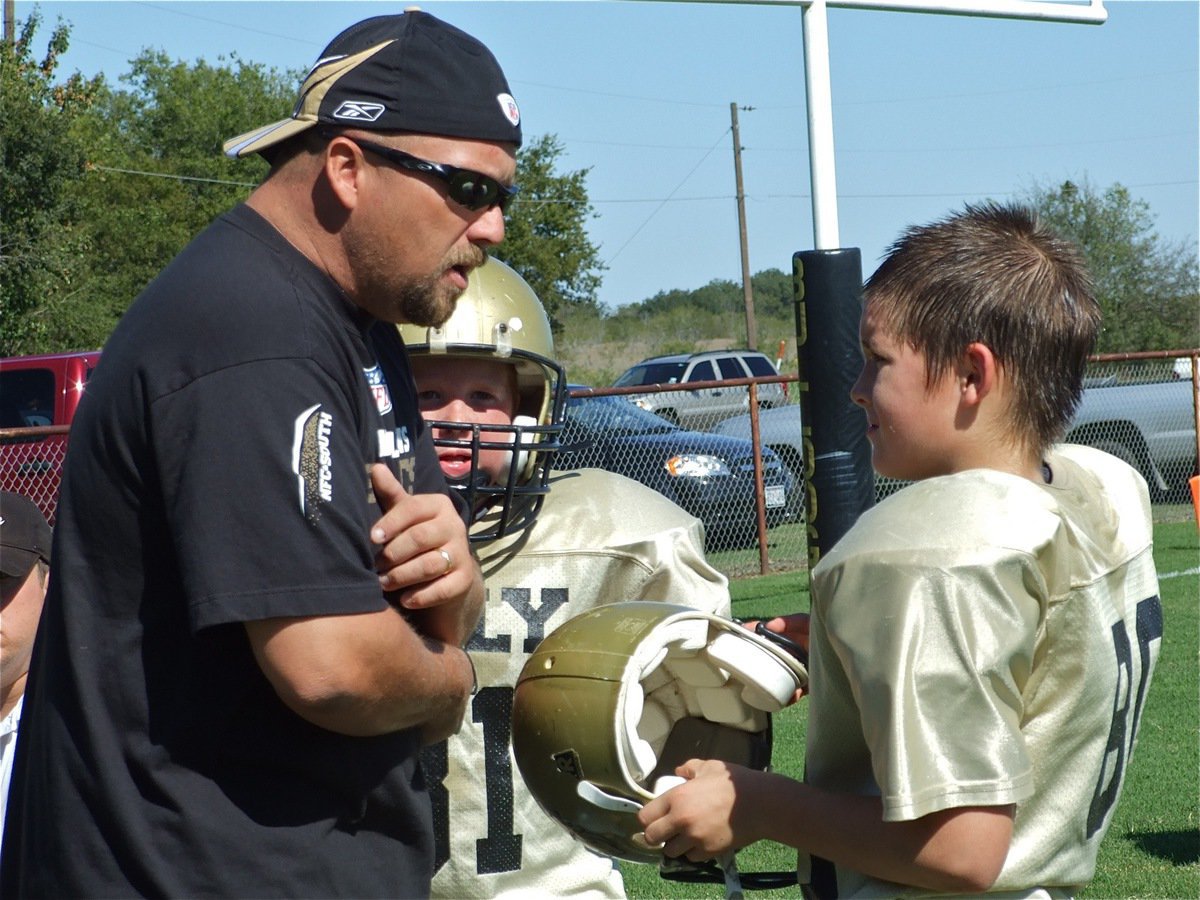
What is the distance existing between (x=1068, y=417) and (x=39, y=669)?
1470mm

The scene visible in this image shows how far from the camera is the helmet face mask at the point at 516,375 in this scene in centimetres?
279

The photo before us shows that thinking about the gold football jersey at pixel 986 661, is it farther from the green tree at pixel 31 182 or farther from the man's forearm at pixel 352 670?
the green tree at pixel 31 182

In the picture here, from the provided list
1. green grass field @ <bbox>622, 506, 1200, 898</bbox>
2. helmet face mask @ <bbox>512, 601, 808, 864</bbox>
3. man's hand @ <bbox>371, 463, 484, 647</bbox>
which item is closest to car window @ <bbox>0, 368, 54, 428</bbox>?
green grass field @ <bbox>622, 506, 1200, 898</bbox>

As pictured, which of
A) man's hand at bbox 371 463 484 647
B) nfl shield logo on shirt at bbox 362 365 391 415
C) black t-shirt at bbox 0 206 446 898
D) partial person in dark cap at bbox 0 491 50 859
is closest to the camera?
black t-shirt at bbox 0 206 446 898

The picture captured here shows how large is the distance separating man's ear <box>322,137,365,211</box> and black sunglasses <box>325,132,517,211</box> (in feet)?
0.05

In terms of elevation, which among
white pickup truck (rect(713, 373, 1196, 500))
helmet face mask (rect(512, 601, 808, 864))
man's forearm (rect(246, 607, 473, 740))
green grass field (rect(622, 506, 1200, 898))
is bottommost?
green grass field (rect(622, 506, 1200, 898))

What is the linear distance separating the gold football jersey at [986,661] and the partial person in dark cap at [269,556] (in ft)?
1.88

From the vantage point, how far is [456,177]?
1.92 meters

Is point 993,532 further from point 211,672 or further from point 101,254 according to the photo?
point 101,254

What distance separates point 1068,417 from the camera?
1.93m

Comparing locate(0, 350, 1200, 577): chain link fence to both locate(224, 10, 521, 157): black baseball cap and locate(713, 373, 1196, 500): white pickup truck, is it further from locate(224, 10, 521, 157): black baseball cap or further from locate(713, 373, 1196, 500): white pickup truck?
locate(224, 10, 521, 157): black baseball cap

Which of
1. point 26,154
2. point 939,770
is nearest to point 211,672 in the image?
point 939,770

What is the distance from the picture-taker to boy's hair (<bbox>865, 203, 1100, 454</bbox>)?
1893 millimetres

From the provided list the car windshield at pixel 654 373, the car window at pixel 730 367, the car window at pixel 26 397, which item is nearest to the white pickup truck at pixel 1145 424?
the car window at pixel 26 397
